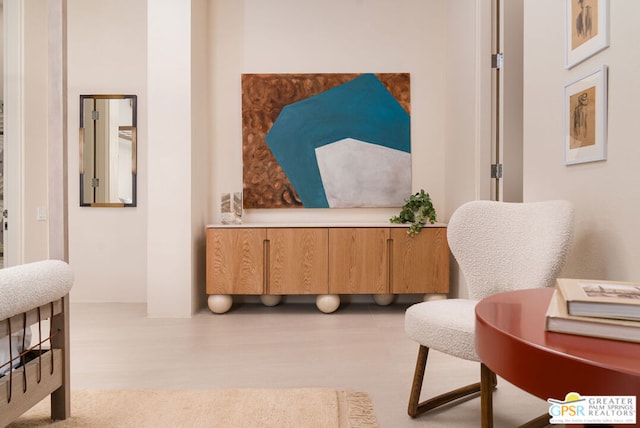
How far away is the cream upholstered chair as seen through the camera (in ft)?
5.28

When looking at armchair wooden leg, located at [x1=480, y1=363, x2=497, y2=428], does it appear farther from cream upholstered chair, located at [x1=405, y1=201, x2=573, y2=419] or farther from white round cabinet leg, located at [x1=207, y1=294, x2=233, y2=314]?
white round cabinet leg, located at [x1=207, y1=294, x2=233, y2=314]

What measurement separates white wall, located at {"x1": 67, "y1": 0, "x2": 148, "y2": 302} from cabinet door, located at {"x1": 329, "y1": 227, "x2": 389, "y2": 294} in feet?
5.76

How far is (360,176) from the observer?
13.2ft

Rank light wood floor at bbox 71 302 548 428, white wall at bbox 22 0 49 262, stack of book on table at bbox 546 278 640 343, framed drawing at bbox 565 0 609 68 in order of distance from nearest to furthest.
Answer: stack of book on table at bbox 546 278 640 343 → framed drawing at bbox 565 0 609 68 → light wood floor at bbox 71 302 548 428 → white wall at bbox 22 0 49 262

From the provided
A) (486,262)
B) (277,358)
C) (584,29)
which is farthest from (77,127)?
(584,29)

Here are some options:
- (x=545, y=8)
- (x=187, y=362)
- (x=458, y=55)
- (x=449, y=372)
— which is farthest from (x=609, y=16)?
(x=187, y=362)

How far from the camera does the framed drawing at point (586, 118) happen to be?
1580mm

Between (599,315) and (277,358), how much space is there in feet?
6.48

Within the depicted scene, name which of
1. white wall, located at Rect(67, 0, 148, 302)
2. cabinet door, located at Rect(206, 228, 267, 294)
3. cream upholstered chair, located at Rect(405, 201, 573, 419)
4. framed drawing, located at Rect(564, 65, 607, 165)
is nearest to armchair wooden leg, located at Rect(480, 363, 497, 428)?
cream upholstered chair, located at Rect(405, 201, 573, 419)

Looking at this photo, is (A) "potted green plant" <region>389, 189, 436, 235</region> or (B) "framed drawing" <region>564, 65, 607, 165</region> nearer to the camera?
(B) "framed drawing" <region>564, 65, 607, 165</region>

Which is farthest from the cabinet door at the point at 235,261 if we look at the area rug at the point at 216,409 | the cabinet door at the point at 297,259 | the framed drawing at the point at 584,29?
the framed drawing at the point at 584,29

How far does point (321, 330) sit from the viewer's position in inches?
124

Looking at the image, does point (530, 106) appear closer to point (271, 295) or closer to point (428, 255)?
point (428, 255)

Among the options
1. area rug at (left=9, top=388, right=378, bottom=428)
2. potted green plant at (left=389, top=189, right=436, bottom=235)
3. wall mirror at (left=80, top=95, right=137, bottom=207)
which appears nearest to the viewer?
area rug at (left=9, top=388, right=378, bottom=428)
